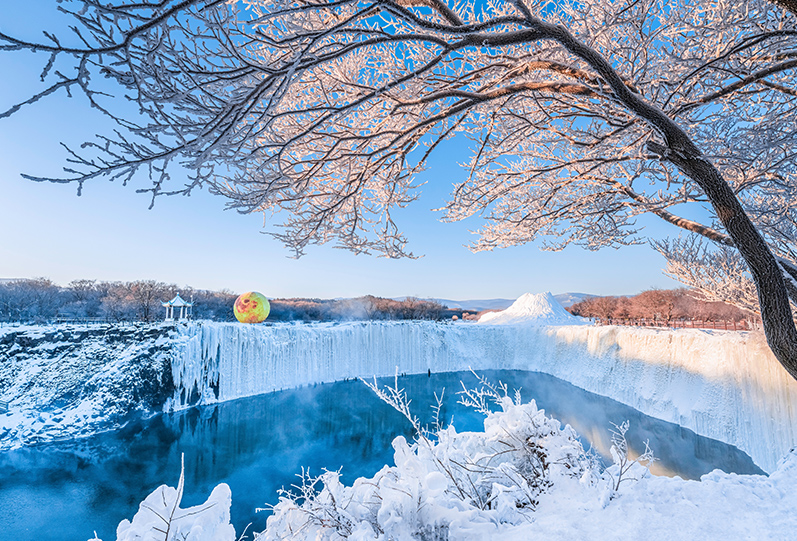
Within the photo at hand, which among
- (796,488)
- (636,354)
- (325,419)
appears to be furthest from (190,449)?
(636,354)

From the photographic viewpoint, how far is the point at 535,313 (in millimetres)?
18797

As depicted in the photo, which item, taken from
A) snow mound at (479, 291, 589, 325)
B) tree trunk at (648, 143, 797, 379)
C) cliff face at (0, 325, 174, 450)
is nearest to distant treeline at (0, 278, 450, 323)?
cliff face at (0, 325, 174, 450)

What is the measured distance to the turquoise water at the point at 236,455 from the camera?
395 centimetres

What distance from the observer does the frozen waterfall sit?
18.3 ft

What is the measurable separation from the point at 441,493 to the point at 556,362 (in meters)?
14.4

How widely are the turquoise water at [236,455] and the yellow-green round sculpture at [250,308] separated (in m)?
3.49

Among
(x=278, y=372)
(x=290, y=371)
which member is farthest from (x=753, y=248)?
(x=290, y=371)

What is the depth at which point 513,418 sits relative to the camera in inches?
77.7

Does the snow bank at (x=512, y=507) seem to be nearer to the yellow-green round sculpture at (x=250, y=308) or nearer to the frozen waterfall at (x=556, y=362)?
the frozen waterfall at (x=556, y=362)

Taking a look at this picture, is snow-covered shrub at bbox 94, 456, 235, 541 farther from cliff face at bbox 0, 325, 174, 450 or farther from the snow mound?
the snow mound

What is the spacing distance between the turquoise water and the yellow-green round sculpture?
349 centimetres

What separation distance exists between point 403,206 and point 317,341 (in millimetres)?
10263

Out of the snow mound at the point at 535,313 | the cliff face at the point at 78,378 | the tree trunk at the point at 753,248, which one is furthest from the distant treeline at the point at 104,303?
the tree trunk at the point at 753,248

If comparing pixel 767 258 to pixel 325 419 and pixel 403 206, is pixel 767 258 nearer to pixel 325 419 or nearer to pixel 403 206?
pixel 403 206
